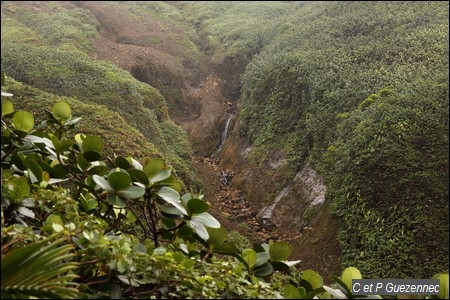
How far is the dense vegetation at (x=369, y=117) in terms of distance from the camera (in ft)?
26.8

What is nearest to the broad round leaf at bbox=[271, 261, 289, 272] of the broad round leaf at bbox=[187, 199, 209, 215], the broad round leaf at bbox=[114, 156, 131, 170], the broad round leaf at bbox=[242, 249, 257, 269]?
the broad round leaf at bbox=[242, 249, 257, 269]

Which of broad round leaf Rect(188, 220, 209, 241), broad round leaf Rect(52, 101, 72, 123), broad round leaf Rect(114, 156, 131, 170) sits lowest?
broad round leaf Rect(188, 220, 209, 241)

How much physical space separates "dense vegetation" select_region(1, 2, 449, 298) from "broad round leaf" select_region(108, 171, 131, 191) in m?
0.01

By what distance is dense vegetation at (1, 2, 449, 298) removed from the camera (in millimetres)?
1926

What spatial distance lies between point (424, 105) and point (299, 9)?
599 inches

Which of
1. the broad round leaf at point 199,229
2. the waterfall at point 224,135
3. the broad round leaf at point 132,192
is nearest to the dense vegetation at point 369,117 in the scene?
the waterfall at point 224,135

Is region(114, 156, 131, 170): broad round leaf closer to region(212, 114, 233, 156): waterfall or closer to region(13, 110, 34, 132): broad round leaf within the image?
region(13, 110, 34, 132): broad round leaf

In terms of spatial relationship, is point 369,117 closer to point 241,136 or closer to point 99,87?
point 241,136

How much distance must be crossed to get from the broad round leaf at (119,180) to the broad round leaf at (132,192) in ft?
0.06

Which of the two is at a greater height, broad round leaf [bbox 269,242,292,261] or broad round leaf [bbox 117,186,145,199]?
broad round leaf [bbox 117,186,145,199]

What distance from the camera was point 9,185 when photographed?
6.63 ft

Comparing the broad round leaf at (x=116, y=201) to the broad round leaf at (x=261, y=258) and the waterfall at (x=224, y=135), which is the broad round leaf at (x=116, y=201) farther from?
the waterfall at (x=224, y=135)

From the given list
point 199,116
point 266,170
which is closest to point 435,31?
point 266,170

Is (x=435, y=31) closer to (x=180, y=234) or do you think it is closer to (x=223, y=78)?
(x=223, y=78)
